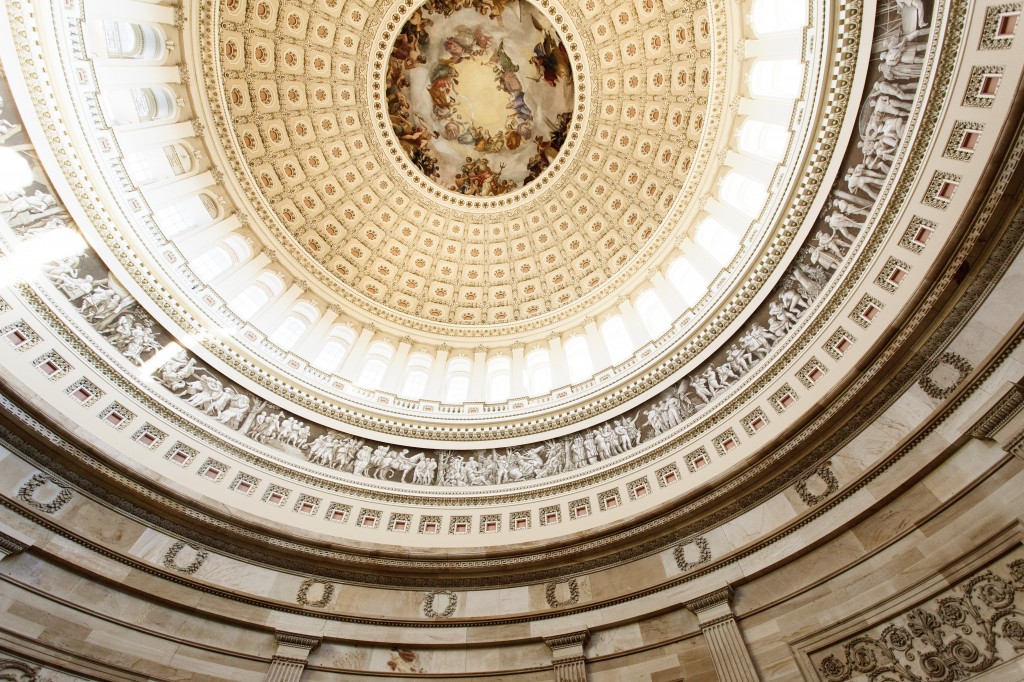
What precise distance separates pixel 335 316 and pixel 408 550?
13958 millimetres

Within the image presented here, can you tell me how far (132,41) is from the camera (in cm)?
1822

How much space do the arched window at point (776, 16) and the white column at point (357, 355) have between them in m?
20.4

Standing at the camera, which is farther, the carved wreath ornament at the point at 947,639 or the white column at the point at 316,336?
the white column at the point at 316,336

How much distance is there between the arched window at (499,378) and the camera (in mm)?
22639

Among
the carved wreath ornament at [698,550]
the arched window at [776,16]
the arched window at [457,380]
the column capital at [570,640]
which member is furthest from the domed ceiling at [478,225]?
the column capital at [570,640]

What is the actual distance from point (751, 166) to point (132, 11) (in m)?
22.8

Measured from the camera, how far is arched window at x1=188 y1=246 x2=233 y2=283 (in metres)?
19.5

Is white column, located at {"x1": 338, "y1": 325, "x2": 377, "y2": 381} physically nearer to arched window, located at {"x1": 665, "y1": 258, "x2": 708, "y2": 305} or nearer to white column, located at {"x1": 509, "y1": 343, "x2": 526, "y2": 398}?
white column, located at {"x1": 509, "y1": 343, "x2": 526, "y2": 398}

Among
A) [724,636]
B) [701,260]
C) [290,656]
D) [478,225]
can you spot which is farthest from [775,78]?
[290,656]

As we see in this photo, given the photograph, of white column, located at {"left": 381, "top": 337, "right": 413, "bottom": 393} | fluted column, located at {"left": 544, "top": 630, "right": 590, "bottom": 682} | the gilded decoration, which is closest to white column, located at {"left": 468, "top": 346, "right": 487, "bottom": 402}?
white column, located at {"left": 381, "top": 337, "right": 413, "bottom": 393}

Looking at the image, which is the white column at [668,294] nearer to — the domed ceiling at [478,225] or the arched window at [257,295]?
the domed ceiling at [478,225]

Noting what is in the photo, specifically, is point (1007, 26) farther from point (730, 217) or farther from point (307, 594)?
point (307, 594)

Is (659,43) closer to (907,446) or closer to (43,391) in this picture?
(907,446)

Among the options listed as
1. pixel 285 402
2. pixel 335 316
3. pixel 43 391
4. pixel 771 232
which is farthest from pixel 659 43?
pixel 43 391
